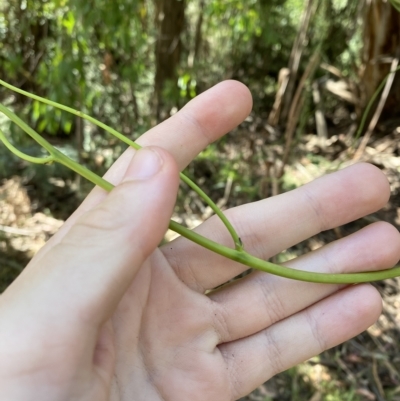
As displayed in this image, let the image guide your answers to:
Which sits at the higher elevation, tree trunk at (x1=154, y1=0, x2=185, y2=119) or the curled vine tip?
the curled vine tip

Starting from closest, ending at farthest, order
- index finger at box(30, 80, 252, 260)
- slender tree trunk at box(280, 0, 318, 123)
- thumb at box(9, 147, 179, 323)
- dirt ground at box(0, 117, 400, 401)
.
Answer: thumb at box(9, 147, 179, 323) → index finger at box(30, 80, 252, 260) → dirt ground at box(0, 117, 400, 401) → slender tree trunk at box(280, 0, 318, 123)

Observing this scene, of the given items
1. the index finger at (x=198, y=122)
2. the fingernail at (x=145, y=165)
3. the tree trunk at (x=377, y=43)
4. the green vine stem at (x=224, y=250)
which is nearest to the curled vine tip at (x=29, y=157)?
the green vine stem at (x=224, y=250)

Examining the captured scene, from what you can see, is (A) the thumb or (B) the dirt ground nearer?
(A) the thumb

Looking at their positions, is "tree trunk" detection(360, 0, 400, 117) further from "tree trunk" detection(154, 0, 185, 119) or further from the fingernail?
the fingernail

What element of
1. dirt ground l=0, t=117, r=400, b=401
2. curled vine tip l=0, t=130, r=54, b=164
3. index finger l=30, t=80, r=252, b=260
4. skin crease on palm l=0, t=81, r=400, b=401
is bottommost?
dirt ground l=0, t=117, r=400, b=401

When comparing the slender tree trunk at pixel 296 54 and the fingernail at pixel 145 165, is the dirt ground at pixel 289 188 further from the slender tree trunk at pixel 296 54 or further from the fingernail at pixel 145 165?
the fingernail at pixel 145 165

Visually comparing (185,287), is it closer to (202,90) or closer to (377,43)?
(202,90)

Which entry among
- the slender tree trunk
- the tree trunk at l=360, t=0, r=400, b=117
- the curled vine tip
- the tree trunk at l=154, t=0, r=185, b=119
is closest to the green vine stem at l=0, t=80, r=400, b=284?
the curled vine tip
